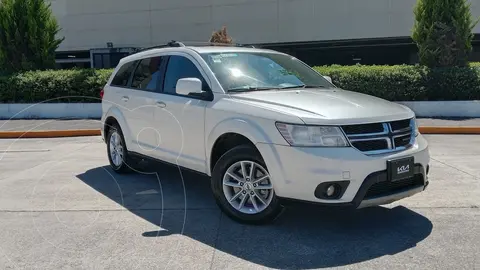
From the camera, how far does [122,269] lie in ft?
12.0

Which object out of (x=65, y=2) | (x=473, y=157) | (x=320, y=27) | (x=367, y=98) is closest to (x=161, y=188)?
(x=367, y=98)

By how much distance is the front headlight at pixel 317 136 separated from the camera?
13.2ft

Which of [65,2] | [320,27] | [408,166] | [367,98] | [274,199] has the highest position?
[65,2]

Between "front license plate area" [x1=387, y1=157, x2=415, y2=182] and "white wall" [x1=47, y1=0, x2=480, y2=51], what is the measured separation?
14601 mm

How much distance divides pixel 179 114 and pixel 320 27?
46.3 feet

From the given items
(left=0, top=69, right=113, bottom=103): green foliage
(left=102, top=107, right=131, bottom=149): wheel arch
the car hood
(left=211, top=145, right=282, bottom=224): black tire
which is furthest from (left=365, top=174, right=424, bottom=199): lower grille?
(left=0, top=69, right=113, bottom=103): green foliage

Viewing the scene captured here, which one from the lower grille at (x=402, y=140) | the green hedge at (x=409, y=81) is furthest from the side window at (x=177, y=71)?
the green hedge at (x=409, y=81)

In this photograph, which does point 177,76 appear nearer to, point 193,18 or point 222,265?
point 222,265

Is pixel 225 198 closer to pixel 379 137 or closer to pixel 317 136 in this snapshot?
pixel 317 136

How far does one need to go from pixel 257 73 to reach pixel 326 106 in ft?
3.96

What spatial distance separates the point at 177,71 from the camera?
18.5 ft

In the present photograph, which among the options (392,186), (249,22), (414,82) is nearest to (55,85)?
(249,22)

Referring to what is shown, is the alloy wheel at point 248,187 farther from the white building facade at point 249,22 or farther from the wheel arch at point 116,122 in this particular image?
the white building facade at point 249,22

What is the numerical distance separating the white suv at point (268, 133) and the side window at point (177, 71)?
1 centimetres
